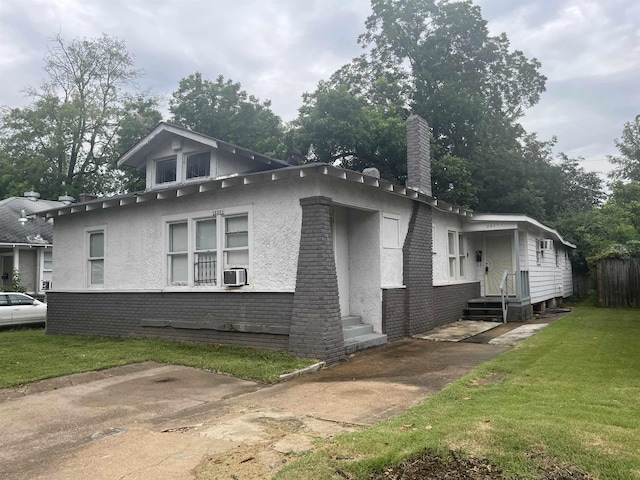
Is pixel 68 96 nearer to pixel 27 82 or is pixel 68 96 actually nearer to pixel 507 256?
pixel 27 82

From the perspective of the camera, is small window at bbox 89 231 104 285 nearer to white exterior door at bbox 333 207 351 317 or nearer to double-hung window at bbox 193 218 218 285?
double-hung window at bbox 193 218 218 285

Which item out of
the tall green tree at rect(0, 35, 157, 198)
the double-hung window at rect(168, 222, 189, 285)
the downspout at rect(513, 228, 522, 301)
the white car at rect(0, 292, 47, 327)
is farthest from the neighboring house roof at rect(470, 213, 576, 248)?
the tall green tree at rect(0, 35, 157, 198)

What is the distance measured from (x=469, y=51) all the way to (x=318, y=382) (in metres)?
31.3

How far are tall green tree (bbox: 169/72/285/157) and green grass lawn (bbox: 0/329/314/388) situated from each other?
1993 cm

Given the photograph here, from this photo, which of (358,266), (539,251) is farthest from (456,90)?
(358,266)

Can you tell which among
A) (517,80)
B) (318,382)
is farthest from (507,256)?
(517,80)

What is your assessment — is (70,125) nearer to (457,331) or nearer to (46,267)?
(46,267)

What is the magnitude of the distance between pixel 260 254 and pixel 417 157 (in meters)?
5.93

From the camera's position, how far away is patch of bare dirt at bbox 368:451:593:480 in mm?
3305

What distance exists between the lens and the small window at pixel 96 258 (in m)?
12.5

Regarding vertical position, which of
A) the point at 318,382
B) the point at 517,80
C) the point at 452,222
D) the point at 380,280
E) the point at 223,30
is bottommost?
the point at 318,382

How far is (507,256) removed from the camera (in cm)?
1628

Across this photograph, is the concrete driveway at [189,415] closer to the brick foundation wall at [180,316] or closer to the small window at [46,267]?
the brick foundation wall at [180,316]

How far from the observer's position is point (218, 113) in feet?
96.5
